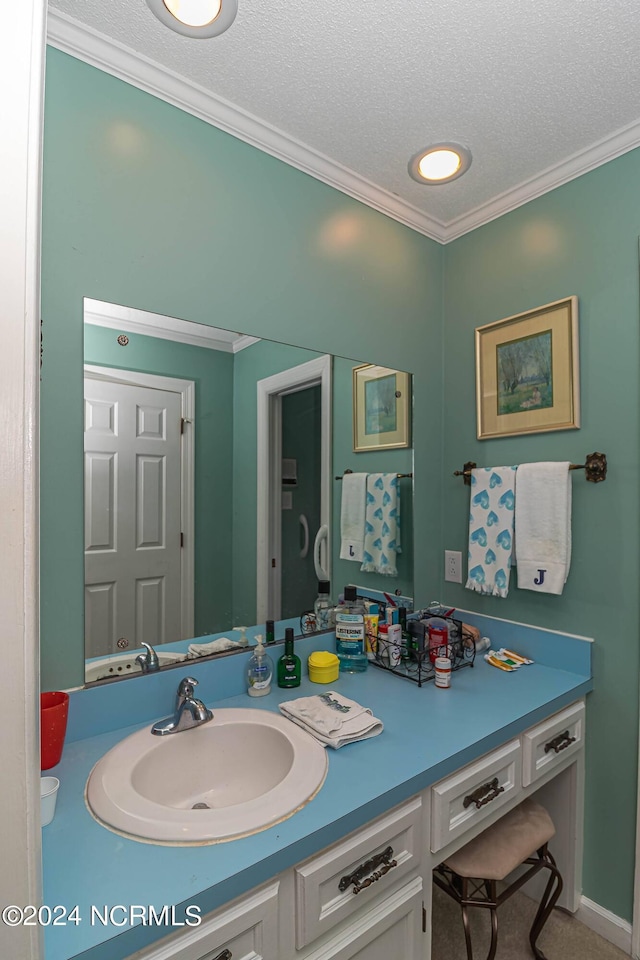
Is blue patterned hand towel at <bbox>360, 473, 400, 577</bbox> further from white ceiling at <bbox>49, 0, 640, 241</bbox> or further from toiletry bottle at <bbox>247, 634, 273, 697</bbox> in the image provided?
white ceiling at <bbox>49, 0, 640, 241</bbox>

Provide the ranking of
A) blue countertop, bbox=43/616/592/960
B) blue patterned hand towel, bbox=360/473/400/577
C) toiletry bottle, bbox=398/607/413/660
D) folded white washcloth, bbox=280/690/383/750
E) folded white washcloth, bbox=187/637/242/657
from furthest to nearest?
blue patterned hand towel, bbox=360/473/400/577 → toiletry bottle, bbox=398/607/413/660 → folded white washcloth, bbox=187/637/242/657 → folded white washcloth, bbox=280/690/383/750 → blue countertop, bbox=43/616/592/960

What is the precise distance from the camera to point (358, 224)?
1762mm

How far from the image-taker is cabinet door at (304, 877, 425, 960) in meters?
0.91

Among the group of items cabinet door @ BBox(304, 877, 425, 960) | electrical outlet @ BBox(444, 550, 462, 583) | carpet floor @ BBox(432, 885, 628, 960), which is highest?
electrical outlet @ BBox(444, 550, 462, 583)

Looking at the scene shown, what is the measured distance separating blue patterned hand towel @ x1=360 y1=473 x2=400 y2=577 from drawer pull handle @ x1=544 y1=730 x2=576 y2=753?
72 cm

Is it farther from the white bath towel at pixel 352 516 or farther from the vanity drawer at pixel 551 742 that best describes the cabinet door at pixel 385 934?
the white bath towel at pixel 352 516

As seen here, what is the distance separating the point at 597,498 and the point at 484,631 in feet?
2.14

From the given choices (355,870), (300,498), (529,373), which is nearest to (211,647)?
(300,498)

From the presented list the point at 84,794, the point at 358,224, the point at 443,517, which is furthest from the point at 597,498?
the point at 84,794

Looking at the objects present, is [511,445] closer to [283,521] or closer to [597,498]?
[597,498]

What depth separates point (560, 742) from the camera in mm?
1468

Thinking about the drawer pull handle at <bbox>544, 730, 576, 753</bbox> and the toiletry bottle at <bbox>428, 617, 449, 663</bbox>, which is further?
the toiletry bottle at <bbox>428, 617, 449, 663</bbox>

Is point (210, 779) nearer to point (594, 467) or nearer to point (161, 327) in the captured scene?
point (161, 327)

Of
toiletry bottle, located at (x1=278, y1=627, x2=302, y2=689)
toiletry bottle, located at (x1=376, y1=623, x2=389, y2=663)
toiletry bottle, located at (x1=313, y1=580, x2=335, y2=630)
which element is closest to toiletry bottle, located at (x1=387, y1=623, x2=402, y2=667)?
toiletry bottle, located at (x1=376, y1=623, x2=389, y2=663)
